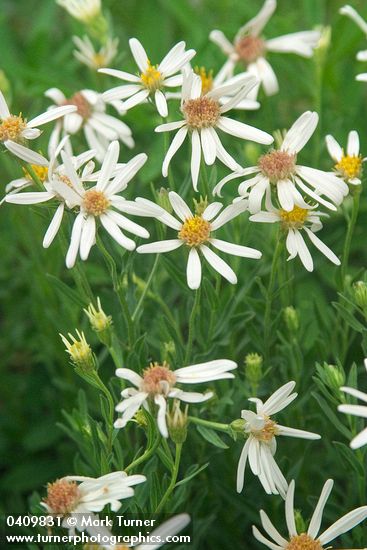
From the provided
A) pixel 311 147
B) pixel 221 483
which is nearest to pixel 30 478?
pixel 221 483

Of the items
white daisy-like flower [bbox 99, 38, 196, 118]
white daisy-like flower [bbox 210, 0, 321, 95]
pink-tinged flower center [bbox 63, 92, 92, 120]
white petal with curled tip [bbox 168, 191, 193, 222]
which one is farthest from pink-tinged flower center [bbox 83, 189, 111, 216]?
white daisy-like flower [bbox 210, 0, 321, 95]

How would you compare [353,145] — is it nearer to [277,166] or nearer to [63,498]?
[277,166]

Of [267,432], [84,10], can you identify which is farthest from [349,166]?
[84,10]

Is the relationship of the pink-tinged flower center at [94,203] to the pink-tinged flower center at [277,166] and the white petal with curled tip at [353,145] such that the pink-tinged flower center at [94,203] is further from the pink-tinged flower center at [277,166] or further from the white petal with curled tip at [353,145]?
the white petal with curled tip at [353,145]

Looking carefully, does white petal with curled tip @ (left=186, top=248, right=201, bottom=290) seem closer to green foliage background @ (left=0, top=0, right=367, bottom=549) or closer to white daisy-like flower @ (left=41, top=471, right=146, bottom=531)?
green foliage background @ (left=0, top=0, right=367, bottom=549)

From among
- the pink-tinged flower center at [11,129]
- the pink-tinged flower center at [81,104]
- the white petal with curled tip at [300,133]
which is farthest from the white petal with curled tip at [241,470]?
the pink-tinged flower center at [81,104]

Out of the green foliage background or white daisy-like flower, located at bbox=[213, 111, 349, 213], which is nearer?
white daisy-like flower, located at bbox=[213, 111, 349, 213]
